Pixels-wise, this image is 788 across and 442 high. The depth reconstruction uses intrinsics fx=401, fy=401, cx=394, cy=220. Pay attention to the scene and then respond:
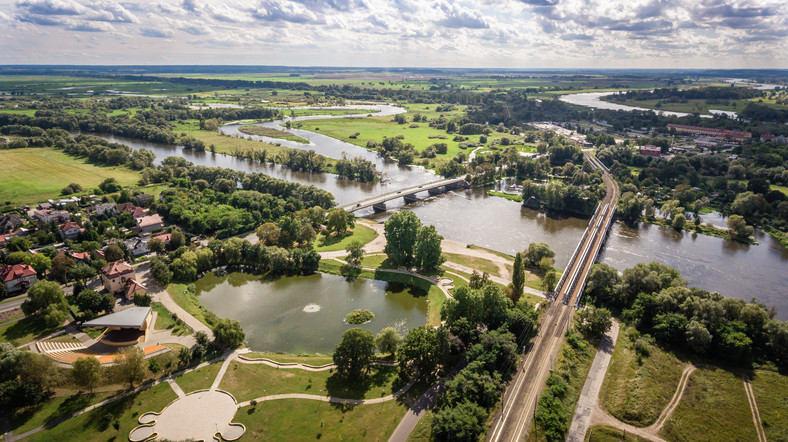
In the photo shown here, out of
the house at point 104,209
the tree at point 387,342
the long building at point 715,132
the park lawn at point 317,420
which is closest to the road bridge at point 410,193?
the house at point 104,209

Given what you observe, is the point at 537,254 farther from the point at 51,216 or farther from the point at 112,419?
the point at 51,216

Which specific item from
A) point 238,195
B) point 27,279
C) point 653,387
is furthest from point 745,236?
point 27,279

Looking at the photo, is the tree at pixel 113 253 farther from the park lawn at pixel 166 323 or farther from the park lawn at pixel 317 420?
the park lawn at pixel 317 420

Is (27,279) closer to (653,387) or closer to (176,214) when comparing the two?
(176,214)

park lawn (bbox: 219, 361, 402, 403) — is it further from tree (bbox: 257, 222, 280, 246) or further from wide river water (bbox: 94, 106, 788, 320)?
wide river water (bbox: 94, 106, 788, 320)

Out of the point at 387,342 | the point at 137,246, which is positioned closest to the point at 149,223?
the point at 137,246

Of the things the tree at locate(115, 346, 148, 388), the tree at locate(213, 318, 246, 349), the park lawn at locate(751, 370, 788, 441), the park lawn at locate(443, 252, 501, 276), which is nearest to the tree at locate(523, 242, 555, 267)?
the park lawn at locate(443, 252, 501, 276)
